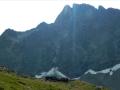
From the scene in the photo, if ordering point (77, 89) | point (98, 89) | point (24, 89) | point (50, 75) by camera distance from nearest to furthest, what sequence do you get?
point (24, 89), point (77, 89), point (98, 89), point (50, 75)

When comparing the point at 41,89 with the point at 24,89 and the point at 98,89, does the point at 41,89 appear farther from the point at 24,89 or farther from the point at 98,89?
the point at 98,89

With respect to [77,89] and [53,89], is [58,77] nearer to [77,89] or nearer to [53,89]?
[77,89]

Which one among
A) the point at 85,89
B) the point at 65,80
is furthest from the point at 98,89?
the point at 65,80

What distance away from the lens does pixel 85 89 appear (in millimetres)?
73875

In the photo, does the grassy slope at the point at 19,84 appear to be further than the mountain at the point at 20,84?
No

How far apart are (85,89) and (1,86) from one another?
37.4m

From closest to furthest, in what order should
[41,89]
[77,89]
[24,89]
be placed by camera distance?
[24,89] → [41,89] → [77,89]

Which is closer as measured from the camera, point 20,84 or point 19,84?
point 19,84

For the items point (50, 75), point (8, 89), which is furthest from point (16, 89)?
point (50, 75)

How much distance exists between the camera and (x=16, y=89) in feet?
134

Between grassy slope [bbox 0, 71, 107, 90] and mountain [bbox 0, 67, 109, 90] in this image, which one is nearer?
grassy slope [bbox 0, 71, 107, 90]

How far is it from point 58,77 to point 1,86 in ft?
202

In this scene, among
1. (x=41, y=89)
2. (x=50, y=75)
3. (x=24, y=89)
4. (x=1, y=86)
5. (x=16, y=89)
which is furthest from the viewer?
(x=50, y=75)

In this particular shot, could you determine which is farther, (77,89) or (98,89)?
(98,89)
